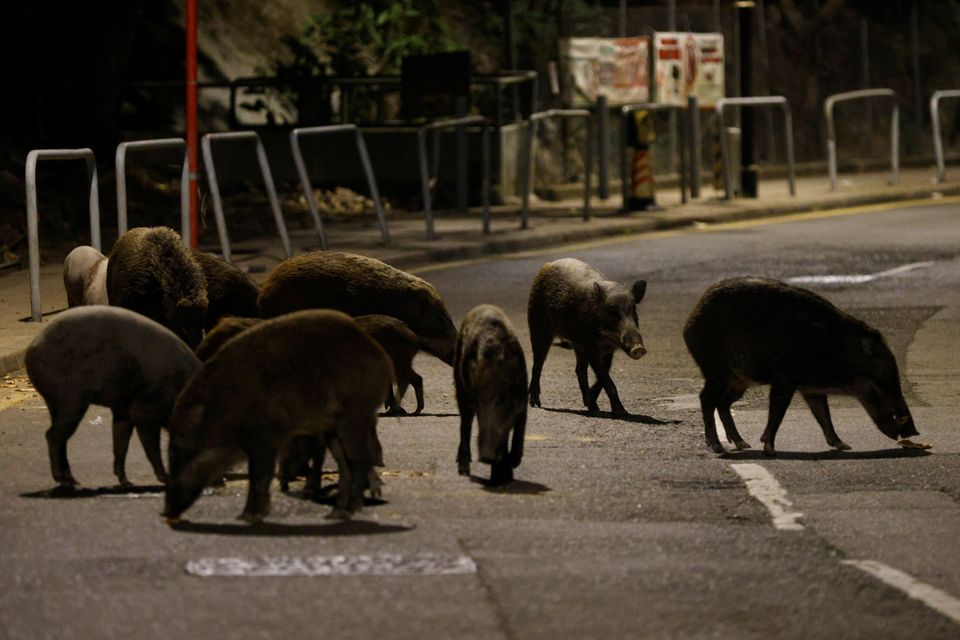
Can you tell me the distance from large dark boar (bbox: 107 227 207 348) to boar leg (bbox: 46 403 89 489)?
226 cm

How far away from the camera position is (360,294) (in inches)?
403

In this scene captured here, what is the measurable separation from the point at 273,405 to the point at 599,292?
3.10 meters

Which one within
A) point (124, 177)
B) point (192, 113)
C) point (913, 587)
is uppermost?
point (192, 113)

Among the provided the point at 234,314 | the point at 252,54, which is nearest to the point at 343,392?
the point at 234,314

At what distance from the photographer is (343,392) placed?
734 cm

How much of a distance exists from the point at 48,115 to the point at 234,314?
15.7 m

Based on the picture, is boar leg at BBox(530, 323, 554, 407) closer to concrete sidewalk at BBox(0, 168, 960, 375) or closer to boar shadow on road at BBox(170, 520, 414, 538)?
concrete sidewalk at BBox(0, 168, 960, 375)

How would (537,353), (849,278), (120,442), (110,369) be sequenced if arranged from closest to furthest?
(110,369), (120,442), (537,353), (849,278)

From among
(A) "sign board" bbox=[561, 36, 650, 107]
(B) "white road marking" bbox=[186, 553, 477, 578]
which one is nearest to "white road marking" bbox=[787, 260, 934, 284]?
(B) "white road marking" bbox=[186, 553, 477, 578]

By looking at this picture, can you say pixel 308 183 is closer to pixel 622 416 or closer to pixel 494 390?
pixel 622 416

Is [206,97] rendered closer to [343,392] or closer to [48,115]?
[48,115]

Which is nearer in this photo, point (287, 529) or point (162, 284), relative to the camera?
point (287, 529)

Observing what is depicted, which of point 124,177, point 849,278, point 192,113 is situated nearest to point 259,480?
point 124,177

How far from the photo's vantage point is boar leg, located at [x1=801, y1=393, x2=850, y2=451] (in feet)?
29.9
